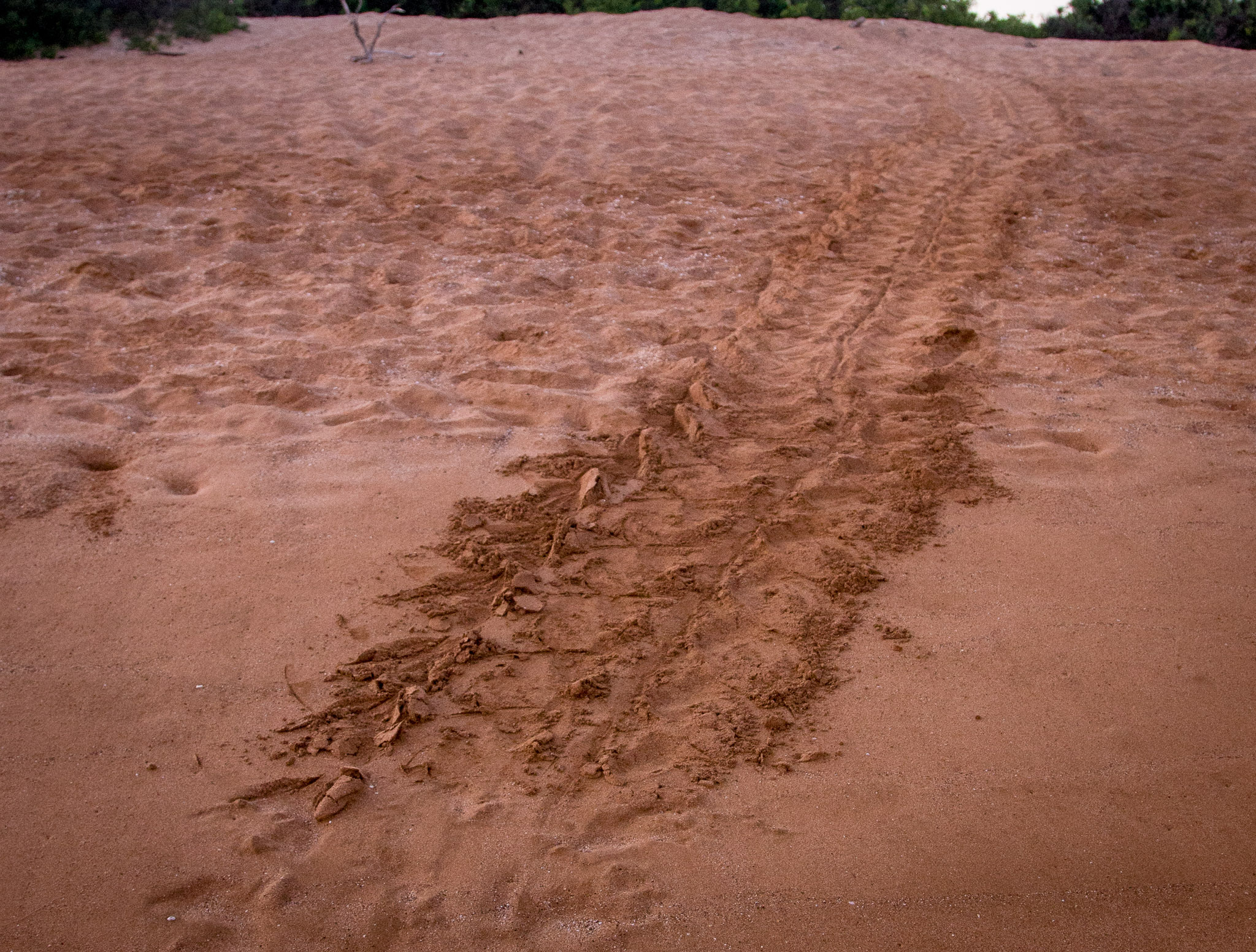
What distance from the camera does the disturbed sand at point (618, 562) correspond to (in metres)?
1.89

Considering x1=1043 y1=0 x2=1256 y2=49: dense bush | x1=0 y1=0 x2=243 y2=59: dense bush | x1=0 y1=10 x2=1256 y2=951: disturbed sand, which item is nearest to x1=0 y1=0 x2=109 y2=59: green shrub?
x1=0 y1=0 x2=243 y2=59: dense bush

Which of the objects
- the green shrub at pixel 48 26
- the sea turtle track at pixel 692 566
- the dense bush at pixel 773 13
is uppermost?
the dense bush at pixel 773 13

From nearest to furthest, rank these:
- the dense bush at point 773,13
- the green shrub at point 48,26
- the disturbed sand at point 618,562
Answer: the disturbed sand at point 618,562, the green shrub at point 48,26, the dense bush at point 773,13

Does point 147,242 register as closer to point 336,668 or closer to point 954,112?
point 336,668

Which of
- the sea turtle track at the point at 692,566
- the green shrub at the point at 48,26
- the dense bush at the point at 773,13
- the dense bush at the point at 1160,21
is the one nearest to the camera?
the sea turtle track at the point at 692,566

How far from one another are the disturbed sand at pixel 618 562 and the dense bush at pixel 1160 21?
9.19 m

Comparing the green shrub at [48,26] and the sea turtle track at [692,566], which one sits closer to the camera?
the sea turtle track at [692,566]

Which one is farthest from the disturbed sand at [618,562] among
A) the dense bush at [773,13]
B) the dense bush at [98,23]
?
the dense bush at [773,13]

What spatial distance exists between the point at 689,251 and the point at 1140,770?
390 centimetres

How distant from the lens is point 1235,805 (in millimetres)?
2033

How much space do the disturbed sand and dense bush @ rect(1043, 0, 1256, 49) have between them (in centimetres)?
919

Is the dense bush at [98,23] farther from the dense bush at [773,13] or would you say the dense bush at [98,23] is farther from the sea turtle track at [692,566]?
the sea turtle track at [692,566]

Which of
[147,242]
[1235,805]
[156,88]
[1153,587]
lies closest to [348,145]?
[147,242]

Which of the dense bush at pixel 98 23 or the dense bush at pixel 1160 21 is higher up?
the dense bush at pixel 1160 21
